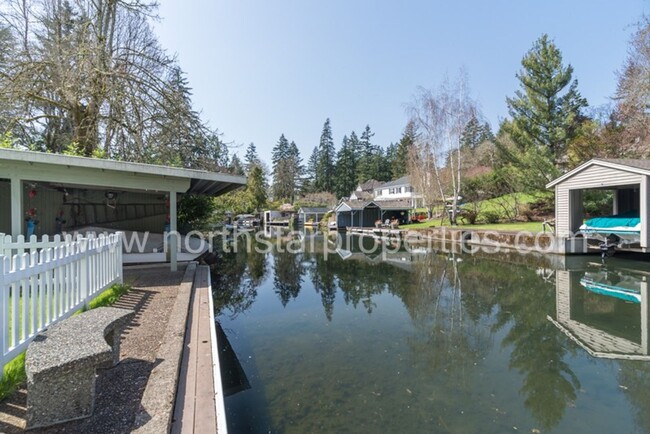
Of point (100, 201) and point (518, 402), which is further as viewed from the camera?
point (100, 201)

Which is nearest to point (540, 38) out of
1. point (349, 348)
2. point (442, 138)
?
point (442, 138)

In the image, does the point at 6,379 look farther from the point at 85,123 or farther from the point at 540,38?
the point at 540,38

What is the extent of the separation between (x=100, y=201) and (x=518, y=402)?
12682mm

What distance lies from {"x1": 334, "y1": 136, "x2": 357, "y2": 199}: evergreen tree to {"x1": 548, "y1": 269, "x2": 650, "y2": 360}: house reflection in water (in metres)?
53.3

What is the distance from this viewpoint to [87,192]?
1087cm

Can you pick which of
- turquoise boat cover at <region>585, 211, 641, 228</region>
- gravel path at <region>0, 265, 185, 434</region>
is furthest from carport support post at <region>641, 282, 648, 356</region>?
gravel path at <region>0, 265, 185, 434</region>

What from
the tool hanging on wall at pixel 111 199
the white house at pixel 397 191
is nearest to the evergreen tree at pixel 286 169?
the white house at pixel 397 191

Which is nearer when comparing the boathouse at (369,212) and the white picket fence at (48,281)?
the white picket fence at (48,281)

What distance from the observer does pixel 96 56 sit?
10.7 m

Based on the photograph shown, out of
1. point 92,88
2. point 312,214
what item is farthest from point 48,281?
point 312,214

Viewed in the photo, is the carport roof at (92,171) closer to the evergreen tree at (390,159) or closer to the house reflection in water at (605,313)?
the house reflection in water at (605,313)

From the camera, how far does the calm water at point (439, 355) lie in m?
3.16

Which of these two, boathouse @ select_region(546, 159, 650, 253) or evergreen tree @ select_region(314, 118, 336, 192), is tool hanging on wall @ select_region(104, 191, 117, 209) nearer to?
boathouse @ select_region(546, 159, 650, 253)

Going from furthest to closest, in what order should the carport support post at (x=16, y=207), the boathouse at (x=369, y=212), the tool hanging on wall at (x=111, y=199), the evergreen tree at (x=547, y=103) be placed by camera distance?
the boathouse at (x=369, y=212) → the evergreen tree at (x=547, y=103) → the tool hanging on wall at (x=111, y=199) → the carport support post at (x=16, y=207)
